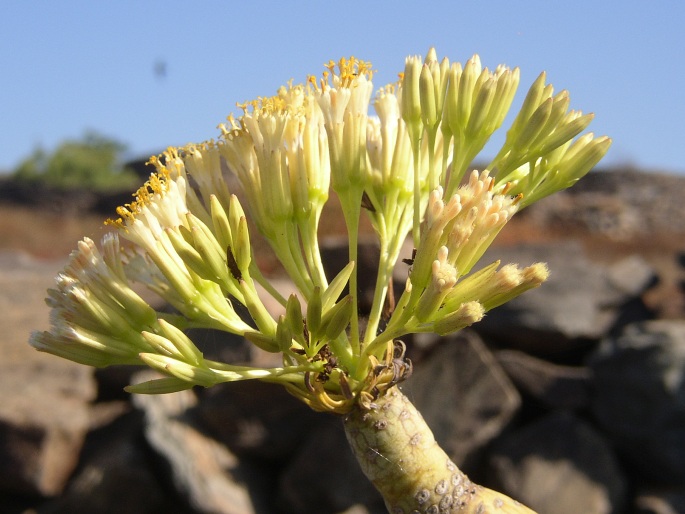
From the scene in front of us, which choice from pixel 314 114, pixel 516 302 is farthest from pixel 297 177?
pixel 516 302

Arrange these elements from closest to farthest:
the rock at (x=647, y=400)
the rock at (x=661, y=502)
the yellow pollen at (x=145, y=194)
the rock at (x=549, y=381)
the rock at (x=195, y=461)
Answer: the yellow pollen at (x=145, y=194), the rock at (x=661, y=502), the rock at (x=195, y=461), the rock at (x=647, y=400), the rock at (x=549, y=381)

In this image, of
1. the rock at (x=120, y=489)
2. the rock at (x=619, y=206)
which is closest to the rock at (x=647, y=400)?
the rock at (x=120, y=489)

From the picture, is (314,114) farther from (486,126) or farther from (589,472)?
(589,472)

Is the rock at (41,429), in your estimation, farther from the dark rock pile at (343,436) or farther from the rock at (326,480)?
the rock at (326,480)

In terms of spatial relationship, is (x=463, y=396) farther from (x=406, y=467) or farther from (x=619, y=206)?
(x=619, y=206)

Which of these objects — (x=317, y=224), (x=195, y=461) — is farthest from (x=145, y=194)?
(x=195, y=461)

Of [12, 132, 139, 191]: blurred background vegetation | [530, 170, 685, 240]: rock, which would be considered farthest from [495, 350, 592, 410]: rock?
[12, 132, 139, 191]: blurred background vegetation

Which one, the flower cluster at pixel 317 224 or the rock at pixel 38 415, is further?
the rock at pixel 38 415

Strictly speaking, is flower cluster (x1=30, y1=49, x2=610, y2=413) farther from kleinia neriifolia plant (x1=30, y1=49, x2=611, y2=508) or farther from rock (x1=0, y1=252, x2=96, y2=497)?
rock (x1=0, y1=252, x2=96, y2=497)

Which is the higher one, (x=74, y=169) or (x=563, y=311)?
(x=74, y=169)
